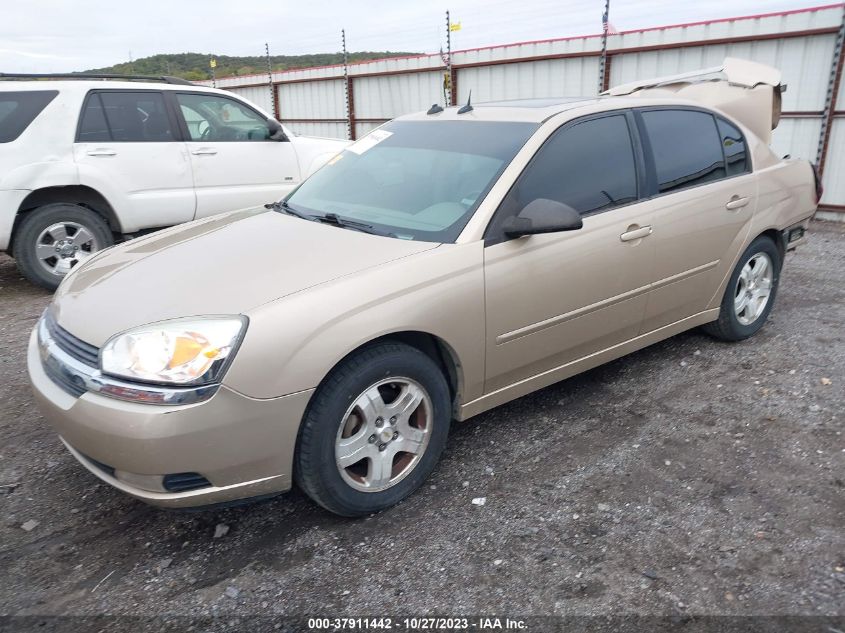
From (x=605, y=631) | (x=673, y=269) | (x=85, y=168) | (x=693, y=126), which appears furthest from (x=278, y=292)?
(x=85, y=168)

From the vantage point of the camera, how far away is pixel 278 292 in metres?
2.64

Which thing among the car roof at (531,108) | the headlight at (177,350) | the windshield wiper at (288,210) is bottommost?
the headlight at (177,350)

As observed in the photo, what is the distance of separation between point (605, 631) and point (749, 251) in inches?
124

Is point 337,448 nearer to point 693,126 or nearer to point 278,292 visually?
point 278,292

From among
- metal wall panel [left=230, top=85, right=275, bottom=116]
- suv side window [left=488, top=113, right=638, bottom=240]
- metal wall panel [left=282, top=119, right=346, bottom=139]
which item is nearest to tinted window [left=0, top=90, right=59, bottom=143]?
suv side window [left=488, top=113, right=638, bottom=240]

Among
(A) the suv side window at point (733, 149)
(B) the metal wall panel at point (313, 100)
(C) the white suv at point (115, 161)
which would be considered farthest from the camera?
(B) the metal wall panel at point (313, 100)

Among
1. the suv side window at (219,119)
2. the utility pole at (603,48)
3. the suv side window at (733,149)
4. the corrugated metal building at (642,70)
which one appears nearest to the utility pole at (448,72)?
the corrugated metal building at (642,70)

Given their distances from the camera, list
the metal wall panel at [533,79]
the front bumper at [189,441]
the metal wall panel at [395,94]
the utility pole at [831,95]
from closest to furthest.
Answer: the front bumper at [189,441]
the utility pole at [831,95]
the metal wall panel at [533,79]
the metal wall panel at [395,94]

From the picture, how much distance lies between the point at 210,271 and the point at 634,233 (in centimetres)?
223

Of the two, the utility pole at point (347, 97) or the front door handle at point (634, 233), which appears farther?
the utility pole at point (347, 97)

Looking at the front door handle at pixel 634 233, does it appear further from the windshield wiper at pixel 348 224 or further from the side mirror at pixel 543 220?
the windshield wiper at pixel 348 224

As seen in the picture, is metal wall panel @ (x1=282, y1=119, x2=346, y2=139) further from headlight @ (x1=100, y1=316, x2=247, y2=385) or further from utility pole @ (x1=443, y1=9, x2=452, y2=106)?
headlight @ (x1=100, y1=316, x2=247, y2=385)

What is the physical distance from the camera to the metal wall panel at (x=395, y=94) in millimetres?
12922

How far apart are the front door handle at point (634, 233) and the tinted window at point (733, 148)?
109 centimetres
